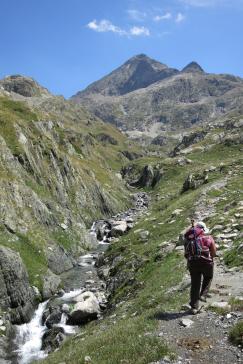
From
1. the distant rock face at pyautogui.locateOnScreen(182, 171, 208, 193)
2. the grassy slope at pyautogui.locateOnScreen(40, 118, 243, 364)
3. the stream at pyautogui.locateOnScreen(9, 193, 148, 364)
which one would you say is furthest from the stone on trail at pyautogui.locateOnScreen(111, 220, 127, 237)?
the distant rock face at pyautogui.locateOnScreen(182, 171, 208, 193)

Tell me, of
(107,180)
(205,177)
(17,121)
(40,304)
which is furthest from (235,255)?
(107,180)

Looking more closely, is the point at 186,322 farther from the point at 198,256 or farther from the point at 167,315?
the point at 198,256

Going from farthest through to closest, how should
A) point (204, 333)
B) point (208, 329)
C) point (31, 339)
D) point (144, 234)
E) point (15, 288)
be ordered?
1. point (144, 234)
2. point (15, 288)
3. point (31, 339)
4. point (208, 329)
5. point (204, 333)

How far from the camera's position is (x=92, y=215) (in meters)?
74.4

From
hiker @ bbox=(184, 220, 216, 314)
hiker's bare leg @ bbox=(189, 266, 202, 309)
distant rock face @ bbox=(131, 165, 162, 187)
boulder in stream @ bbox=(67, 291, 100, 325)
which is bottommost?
boulder in stream @ bbox=(67, 291, 100, 325)

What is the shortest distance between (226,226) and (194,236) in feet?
52.9

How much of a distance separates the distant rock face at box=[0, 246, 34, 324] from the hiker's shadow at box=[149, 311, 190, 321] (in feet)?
57.9

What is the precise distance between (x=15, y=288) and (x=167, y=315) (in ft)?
65.1

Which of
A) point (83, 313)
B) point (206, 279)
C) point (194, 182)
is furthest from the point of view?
point (194, 182)

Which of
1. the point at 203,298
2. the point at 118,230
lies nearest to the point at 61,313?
the point at 203,298

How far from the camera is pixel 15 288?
1380 inches

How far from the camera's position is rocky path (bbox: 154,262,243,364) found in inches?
540

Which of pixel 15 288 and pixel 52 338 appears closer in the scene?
pixel 52 338

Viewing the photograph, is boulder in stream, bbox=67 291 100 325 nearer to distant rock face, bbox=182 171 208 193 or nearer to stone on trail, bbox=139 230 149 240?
stone on trail, bbox=139 230 149 240
